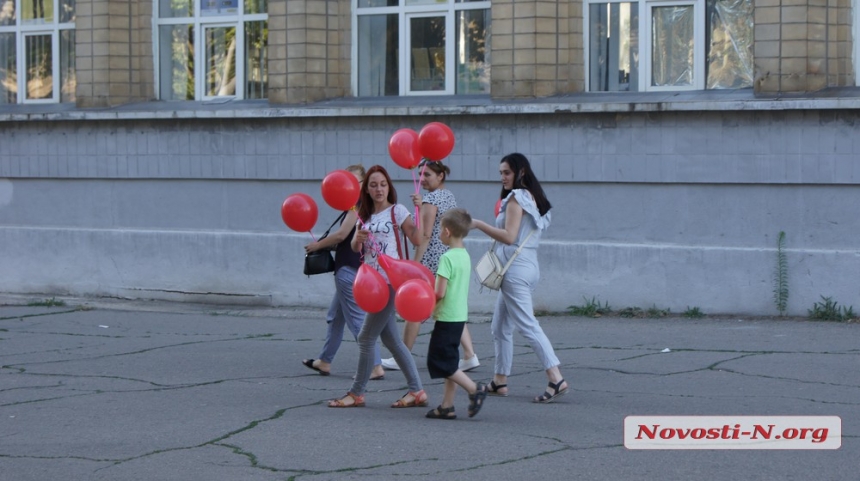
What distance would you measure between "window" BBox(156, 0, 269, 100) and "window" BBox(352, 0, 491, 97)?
134 centimetres

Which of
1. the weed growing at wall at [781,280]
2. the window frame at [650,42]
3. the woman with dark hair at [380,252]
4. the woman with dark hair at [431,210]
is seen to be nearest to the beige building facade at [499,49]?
the window frame at [650,42]

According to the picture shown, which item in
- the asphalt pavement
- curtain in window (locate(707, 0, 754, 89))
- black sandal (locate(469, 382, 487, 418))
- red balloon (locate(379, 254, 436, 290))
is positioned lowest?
the asphalt pavement

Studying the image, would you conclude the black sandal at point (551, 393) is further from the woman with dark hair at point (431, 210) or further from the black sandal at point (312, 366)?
the black sandal at point (312, 366)

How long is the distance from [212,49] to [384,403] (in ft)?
26.3

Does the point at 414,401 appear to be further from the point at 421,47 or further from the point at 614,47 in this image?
the point at 421,47

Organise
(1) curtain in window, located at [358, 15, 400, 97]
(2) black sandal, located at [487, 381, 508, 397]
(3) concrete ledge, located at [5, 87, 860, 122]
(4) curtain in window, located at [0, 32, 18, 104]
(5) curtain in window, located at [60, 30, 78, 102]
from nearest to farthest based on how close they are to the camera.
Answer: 1. (2) black sandal, located at [487, 381, 508, 397]
2. (3) concrete ledge, located at [5, 87, 860, 122]
3. (1) curtain in window, located at [358, 15, 400, 97]
4. (5) curtain in window, located at [60, 30, 78, 102]
5. (4) curtain in window, located at [0, 32, 18, 104]

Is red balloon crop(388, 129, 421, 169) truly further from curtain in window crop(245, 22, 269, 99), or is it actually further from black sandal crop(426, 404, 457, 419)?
curtain in window crop(245, 22, 269, 99)

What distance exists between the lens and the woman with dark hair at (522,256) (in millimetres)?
8031

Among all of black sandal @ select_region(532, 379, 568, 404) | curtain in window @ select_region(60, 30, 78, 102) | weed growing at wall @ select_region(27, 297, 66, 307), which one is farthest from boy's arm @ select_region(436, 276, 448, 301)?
curtain in window @ select_region(60, 30, 78, 102)

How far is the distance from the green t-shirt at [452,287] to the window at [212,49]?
765 centimetres

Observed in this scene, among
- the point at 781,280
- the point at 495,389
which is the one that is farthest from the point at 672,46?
the point at 495,389

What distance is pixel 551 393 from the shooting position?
26.3ft

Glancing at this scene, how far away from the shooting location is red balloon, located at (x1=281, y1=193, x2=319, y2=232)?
865cm

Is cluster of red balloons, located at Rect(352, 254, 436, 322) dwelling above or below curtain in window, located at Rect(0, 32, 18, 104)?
below
